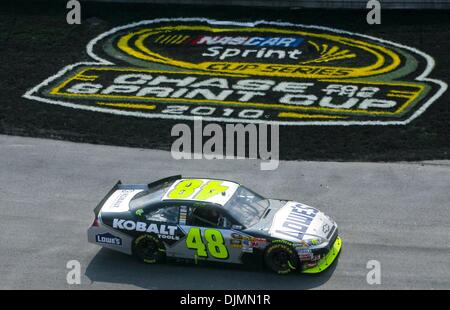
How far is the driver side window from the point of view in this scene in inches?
543

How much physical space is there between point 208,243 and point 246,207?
1.03m

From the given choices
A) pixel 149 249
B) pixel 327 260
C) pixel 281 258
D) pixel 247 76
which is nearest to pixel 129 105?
pixel 247 76

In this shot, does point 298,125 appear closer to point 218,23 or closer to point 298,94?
point 298,94

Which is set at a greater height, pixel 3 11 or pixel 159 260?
pixel 3 11

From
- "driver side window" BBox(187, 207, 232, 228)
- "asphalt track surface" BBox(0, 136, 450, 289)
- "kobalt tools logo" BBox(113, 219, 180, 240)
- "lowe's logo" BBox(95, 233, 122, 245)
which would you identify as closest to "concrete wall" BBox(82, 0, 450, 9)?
"asphalt track surface" BBox(0, 136, 450, 289)

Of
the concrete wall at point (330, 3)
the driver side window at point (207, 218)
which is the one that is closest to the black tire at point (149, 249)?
the driver side window at point (207, 218)

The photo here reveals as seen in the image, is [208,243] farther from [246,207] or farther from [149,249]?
[149,249]

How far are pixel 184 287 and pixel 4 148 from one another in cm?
917

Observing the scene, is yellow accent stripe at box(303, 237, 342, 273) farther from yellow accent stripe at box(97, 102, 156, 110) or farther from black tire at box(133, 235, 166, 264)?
yellow accent stripe at box(97, 102, 156, 110)

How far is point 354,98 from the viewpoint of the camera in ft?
75.7

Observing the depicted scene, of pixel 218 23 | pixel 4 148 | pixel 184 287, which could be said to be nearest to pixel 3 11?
pixel 218 23

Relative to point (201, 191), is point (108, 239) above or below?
below

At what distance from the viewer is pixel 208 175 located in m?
18.7

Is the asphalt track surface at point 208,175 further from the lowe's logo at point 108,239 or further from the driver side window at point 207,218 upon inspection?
the driver side window at point 207,218
